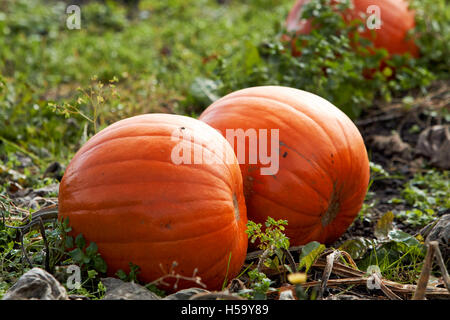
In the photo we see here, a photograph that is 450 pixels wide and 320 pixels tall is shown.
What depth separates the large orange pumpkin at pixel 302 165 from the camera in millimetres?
2648

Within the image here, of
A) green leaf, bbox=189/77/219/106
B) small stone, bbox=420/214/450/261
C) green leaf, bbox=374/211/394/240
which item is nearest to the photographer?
small stone, bbox=420/214/450/261

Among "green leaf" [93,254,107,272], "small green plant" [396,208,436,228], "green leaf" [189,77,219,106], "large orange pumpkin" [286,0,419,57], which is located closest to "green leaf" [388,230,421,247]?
"small green plant" [396,208,436,228]

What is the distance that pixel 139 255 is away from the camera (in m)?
2.27

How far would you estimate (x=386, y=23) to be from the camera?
4824 mm

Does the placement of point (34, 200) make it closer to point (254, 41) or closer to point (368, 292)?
point (368, 292)

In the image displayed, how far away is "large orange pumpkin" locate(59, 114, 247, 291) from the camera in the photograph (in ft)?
7.37

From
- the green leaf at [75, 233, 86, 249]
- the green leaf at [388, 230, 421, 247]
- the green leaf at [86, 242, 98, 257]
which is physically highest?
the green leaf at [75, 233, 86, 249]

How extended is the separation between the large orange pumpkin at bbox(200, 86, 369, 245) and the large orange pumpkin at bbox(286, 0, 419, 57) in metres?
2.00

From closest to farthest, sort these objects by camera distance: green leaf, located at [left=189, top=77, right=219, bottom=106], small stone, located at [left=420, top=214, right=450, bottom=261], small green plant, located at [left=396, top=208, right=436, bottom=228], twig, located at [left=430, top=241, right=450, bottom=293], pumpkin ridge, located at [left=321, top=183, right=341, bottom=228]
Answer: twig, located at [left=430, top=241, right=450, bottom=293] → small stone, located at [left=420, top=214, right=450, bottom=261] → pumpkin ridge, located at [left=321, top=183, right=341, bottom=228] → small green plant, located at [left=396, top=208, right=436, bottom=228] → green leaf, located at [left=189, top=77, right=219, bottom=106]

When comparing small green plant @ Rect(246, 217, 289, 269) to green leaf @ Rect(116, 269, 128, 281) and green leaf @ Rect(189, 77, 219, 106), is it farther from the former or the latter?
green leaf @ Rect(189, 77, 219, 106)

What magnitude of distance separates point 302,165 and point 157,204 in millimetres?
759

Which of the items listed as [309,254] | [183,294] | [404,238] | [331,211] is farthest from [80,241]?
[404,238]

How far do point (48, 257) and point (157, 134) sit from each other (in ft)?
2.28

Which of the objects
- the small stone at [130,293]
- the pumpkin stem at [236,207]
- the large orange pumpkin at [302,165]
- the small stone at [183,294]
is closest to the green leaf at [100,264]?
the small stone at [130,293]
